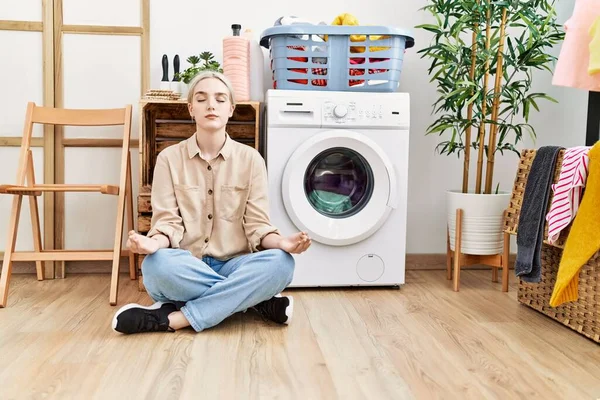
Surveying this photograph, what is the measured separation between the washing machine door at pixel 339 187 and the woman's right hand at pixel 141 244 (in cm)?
66

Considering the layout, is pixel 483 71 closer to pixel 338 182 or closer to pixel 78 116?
pixel 338 182

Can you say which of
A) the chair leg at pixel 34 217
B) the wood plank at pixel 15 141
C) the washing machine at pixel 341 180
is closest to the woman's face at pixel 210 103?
the washing machine at pixel 341 180

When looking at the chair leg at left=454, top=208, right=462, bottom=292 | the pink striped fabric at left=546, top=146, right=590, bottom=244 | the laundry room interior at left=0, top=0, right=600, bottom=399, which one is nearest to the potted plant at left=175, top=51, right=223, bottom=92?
the laundry room interior at left=0, top=0, right=600, bottom=399

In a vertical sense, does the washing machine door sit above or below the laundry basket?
below

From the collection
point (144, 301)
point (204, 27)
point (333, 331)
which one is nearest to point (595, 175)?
point (333, 331)

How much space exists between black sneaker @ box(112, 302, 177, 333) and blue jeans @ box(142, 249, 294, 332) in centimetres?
7

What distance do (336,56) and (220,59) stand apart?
632 millimetres

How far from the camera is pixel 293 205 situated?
91.0 inches

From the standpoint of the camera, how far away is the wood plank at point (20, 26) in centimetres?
258

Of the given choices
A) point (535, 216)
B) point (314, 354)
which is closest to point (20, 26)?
point (314, 354)

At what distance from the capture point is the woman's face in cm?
194

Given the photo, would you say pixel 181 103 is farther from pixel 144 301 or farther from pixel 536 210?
pixel 536 210

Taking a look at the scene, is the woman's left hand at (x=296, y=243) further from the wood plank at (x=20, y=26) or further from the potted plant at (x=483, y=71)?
the wood plank at (x=20, y=26)

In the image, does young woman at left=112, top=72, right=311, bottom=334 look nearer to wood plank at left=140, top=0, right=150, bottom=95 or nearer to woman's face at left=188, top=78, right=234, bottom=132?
woman's face at left=188, top=78, right=234, bottom=132
